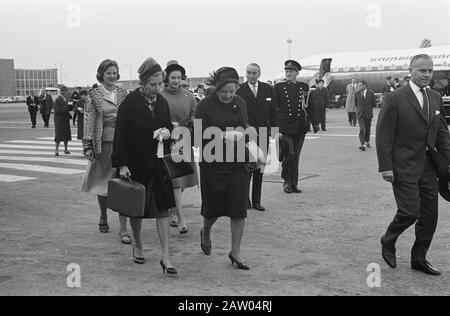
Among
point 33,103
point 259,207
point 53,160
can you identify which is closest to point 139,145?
point 259,207

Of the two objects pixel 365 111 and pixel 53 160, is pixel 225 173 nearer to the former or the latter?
pixel 53 160

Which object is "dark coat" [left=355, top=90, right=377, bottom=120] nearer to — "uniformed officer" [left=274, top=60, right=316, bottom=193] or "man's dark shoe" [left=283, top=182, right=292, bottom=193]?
"uniformed officer" [left=274, top=60, right=316, bottom=193]

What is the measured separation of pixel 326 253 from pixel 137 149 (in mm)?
2059

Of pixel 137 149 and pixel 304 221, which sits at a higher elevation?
pixel 137 149

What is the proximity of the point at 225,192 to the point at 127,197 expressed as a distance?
89 centimetres

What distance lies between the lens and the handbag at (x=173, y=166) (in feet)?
18.5

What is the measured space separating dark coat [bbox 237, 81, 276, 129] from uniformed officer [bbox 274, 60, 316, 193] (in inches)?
38.4

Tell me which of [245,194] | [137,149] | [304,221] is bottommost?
[304,221]

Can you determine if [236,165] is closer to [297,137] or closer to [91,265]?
[91,265]

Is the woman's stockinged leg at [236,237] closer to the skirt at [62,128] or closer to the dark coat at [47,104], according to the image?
the skirt at [62,128]

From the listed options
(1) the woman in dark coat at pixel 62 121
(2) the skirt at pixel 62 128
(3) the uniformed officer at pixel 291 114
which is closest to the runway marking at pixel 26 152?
(1) the woman in dark coat at pixel 62 121

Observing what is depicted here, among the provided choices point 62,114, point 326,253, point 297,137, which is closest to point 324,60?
point 62,114
